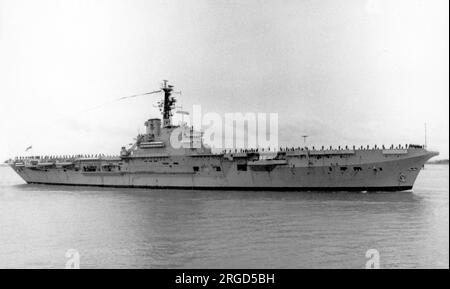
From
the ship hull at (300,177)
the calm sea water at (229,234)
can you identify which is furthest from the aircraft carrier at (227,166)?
the calm sea water at (229,234)

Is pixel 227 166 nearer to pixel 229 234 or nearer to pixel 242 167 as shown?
pixel 242 167

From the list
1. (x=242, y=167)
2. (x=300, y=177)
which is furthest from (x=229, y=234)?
(x=242, y=167)

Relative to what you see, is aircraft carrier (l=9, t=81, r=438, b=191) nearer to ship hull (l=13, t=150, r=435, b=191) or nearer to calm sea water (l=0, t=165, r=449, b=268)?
ship hull (l=13, t=150, r=435, b=191)

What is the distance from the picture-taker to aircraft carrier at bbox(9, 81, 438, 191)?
21734 mm

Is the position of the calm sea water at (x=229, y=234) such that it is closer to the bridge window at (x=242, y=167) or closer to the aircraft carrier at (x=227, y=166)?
the aircraft carrier at (x=227, y=166)

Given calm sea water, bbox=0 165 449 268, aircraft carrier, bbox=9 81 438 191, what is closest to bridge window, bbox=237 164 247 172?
aircraft carrier, bbox=9 81 438 191

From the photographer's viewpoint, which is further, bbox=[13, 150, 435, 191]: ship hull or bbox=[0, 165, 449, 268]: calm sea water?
bbox=[13, 150, 435, 191]: ship hull

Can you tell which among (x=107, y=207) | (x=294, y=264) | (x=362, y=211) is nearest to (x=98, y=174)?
(x=107, y=207)

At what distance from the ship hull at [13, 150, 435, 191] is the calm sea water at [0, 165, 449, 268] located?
12.6ft

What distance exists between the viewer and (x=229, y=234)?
11.3m

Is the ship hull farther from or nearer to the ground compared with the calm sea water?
farther from the ground

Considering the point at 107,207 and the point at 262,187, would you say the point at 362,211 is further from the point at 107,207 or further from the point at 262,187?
the point at 107,207
